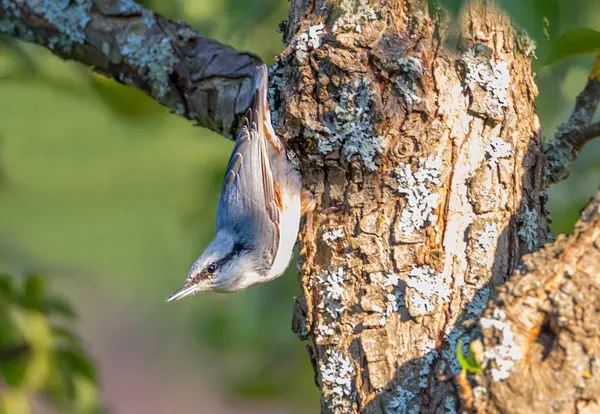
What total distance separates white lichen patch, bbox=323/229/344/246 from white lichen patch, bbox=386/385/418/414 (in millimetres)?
386

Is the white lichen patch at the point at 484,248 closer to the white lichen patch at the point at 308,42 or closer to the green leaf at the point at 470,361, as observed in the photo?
the green leaf at the point at 470,361

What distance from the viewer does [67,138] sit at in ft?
21.7

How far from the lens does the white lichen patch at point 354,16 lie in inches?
60.6

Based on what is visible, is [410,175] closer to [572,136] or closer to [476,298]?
[476,298]

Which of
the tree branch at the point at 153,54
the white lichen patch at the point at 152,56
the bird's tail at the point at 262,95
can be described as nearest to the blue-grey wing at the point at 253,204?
the bird's tail at the point at 262,95

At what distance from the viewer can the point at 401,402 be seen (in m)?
1.49

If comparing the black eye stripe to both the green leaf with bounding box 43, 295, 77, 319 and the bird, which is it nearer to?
the bird

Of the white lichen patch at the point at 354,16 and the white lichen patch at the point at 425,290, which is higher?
the white lichen patch at the point at 354,16

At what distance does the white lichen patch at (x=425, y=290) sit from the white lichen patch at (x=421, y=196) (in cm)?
10

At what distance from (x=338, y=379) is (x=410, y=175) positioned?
51cm

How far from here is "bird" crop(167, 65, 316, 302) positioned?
96.5 inches

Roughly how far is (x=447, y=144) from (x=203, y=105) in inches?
35.0

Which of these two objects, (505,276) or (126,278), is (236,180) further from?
(126,278)

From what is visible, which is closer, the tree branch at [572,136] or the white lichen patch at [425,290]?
the white lichen patch at [425,290]
